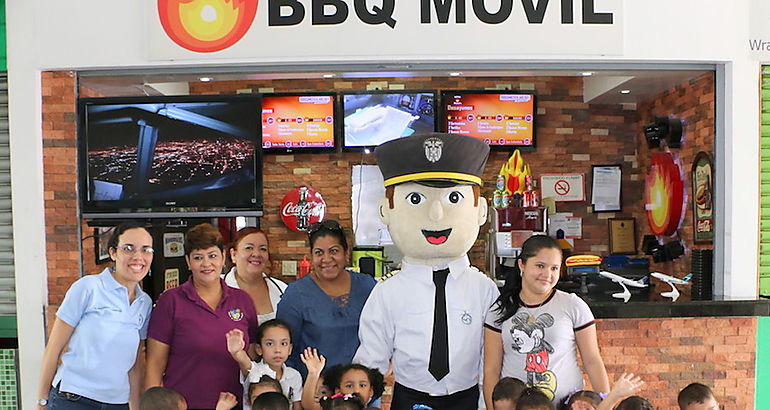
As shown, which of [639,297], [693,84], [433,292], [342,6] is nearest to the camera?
[433,292]

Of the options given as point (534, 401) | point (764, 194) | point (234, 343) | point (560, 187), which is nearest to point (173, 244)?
point (234, 343)

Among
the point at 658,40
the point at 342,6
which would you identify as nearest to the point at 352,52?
the point at 342,6

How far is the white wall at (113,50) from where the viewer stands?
3693mm

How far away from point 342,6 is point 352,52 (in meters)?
0.29

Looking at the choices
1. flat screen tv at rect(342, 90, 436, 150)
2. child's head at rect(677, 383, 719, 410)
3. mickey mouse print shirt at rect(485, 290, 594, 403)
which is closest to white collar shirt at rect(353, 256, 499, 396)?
mickey mouse print shirt at rect(485, 290, 594, 403)

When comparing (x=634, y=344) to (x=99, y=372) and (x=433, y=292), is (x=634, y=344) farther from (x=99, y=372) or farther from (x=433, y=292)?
(x=99, y=372)

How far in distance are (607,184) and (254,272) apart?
4.08 metres

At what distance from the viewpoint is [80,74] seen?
3848mm

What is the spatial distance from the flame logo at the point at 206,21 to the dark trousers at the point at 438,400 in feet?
7.71

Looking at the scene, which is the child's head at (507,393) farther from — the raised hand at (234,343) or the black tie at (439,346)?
the raised hand at (234,343)

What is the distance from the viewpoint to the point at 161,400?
2568 millimetres

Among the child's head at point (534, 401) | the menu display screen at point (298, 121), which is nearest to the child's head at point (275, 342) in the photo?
the child's head at point (534, 401)

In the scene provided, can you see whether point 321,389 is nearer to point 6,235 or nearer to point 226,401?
point 226,401

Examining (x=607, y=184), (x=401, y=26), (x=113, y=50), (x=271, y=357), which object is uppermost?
(x=401, y=26)
